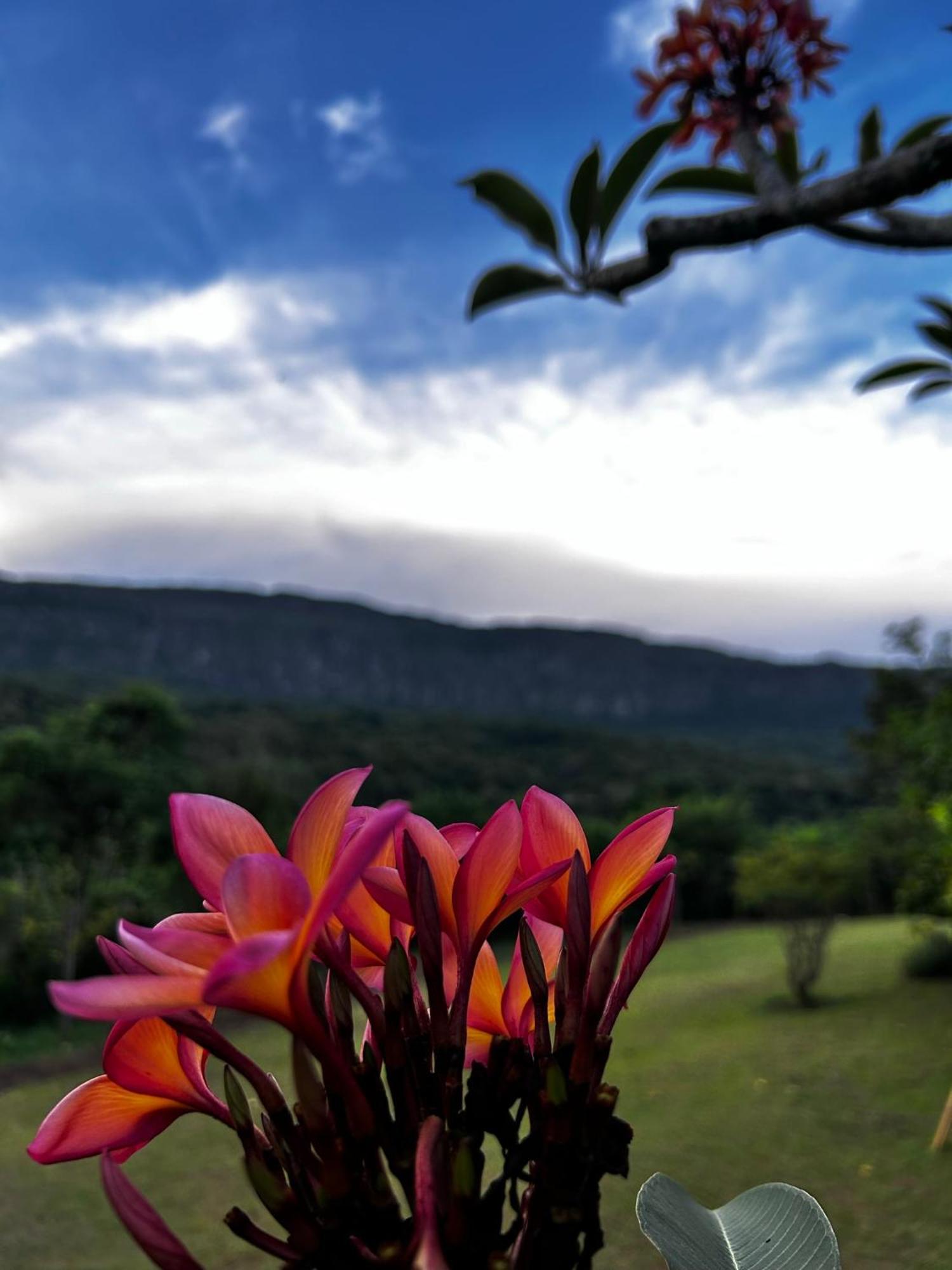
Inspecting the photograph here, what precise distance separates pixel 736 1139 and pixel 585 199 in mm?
5423

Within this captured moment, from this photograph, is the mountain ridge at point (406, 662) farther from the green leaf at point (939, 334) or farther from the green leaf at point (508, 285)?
the green leaf at point (508, 285)

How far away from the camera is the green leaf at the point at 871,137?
1.78 meters

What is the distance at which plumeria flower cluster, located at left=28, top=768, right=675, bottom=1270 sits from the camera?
12.3 inches

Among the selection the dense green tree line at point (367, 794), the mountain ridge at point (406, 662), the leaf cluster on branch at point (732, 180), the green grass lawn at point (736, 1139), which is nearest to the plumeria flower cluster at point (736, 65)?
the leaf cluster on branch at point (732, 180)

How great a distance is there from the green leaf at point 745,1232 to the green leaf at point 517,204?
1.39m

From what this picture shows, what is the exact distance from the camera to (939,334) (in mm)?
2229

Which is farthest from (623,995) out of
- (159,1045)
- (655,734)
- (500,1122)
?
(655,734)

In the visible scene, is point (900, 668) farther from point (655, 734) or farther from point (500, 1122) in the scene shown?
point (655, 734)

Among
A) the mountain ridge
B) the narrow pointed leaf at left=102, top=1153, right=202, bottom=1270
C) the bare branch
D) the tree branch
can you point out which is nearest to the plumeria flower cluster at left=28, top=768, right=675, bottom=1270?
the narrow pointed leaf at left=102, top=1153, right=202, bottom=1270

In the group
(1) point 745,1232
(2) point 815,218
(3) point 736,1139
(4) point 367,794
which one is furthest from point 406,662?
(1) point 745,1232

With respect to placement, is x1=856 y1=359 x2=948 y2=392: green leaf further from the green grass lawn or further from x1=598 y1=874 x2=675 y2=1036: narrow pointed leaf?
the green grass lawn

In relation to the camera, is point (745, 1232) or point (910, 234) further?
point (910, 234)

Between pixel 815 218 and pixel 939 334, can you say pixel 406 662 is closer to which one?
pixel 939 334

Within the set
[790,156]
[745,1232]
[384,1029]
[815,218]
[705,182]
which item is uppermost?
[790,156]
